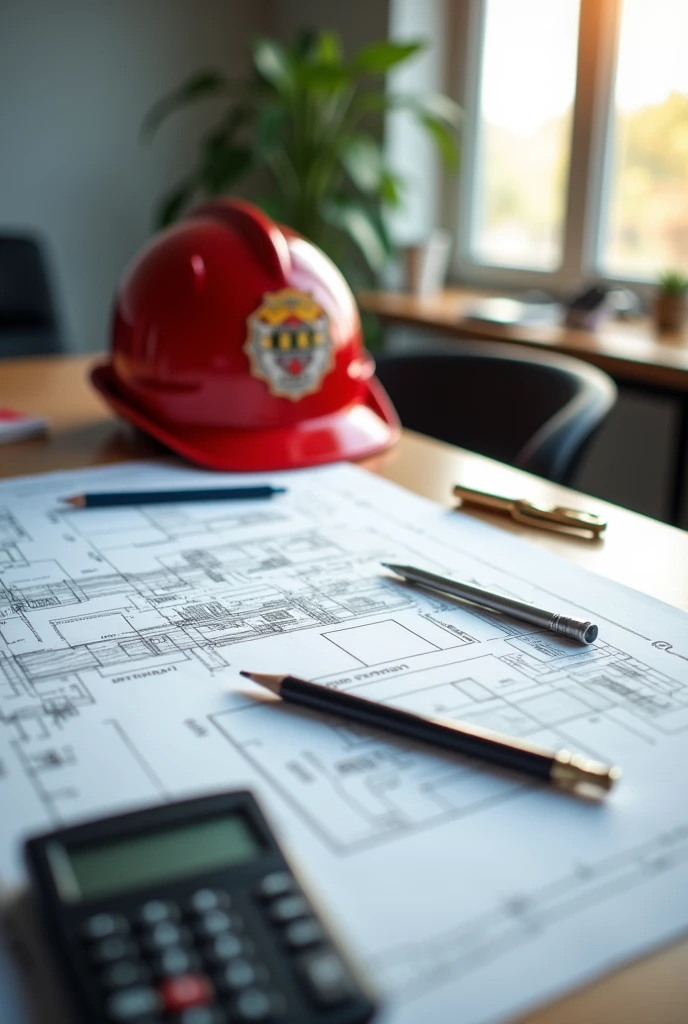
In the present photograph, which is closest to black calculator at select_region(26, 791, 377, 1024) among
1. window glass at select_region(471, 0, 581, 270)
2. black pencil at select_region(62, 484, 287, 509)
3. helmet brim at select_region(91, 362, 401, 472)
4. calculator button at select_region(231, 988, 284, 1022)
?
calculator button at select_region(231, 988, 284, 1022)

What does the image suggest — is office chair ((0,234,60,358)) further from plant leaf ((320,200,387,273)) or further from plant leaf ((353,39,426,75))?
plant leaf ((353,39,426,75))

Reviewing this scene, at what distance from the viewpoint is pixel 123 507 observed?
2.68ft

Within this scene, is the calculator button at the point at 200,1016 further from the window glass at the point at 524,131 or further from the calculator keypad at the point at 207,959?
the window glass at the point at 524,131

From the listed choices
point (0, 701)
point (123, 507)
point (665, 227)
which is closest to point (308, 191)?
point (665, 227)

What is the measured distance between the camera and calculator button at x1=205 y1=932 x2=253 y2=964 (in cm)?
30

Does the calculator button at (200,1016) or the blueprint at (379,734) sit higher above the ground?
the calculator button at (200,1016)

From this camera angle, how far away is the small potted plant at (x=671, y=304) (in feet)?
6.22

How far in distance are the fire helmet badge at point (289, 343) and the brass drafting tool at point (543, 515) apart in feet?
0.68

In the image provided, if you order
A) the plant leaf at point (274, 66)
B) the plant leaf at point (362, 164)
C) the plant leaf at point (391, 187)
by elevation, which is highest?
the plant leaf at point (274, 66)

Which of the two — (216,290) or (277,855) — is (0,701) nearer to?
(277,855)

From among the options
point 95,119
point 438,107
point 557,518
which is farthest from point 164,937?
point 95,119

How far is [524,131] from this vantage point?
248 centimetres

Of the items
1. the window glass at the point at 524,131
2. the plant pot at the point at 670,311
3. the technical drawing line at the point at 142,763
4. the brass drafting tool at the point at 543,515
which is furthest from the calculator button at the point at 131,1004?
the window glass at the point at 524,131

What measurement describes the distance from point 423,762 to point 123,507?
1.48 feet
